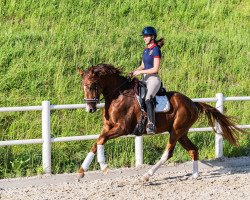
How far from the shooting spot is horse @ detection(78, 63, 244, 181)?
30.0ft

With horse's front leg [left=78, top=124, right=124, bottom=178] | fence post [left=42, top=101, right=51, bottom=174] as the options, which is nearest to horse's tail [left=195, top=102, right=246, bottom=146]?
horse's front leg [left=78, top=124, right=124, bottom=178]

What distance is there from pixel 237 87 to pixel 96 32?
183 inches

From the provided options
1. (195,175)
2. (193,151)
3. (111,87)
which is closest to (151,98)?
(111,87)

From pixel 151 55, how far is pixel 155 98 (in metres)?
0.72

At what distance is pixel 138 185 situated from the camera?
9.31 metres

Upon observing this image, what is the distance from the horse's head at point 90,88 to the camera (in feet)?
29.6

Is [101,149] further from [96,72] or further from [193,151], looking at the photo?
[193,151]

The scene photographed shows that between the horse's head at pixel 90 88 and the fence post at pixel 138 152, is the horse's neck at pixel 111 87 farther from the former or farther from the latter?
the fence post at pixel 138 152

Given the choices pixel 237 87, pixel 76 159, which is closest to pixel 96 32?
pixel 237 87

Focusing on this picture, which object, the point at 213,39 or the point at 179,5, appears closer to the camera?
the point at 213,39

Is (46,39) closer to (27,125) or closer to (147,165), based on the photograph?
(27,125)

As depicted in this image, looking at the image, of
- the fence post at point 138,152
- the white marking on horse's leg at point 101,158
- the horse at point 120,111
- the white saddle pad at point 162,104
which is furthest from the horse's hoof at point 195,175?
the white marking on horse's leg at point 101,158

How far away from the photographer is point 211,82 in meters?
15.6

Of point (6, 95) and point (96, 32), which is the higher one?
point (96, 32)
